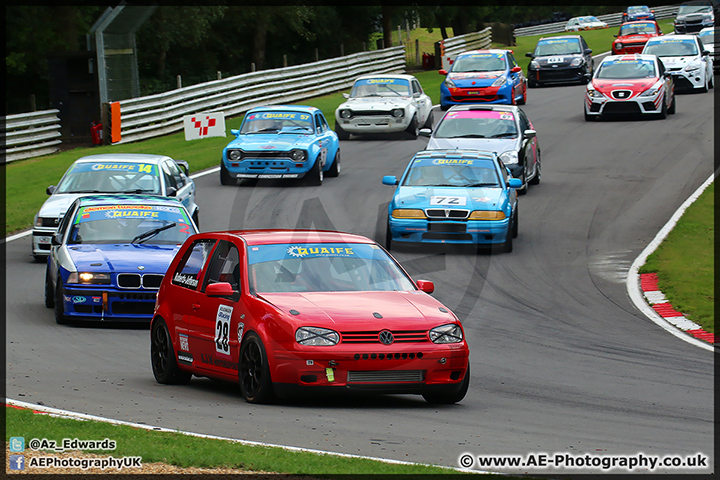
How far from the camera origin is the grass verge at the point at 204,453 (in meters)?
5.78

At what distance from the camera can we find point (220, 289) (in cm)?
830

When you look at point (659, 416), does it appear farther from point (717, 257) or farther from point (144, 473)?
point (717, 257)

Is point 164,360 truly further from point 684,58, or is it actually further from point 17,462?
point 684,58

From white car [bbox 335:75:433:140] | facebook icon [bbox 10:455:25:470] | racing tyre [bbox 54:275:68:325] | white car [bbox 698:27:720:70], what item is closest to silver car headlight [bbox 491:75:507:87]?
white car [bbox 335:75:433:140]

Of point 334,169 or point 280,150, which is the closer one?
point 280,150

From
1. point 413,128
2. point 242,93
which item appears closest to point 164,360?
point 413,128

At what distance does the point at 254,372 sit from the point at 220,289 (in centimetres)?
77

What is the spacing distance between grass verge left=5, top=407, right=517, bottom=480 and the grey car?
49.2ft

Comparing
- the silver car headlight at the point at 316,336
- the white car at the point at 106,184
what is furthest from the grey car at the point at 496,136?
the silver car headlight at the point at 316,336

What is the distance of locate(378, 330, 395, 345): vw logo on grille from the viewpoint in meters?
7.75

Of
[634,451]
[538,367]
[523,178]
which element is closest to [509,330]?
[538,367]

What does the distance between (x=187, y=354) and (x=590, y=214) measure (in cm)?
1212

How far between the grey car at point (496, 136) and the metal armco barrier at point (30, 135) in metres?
14.3

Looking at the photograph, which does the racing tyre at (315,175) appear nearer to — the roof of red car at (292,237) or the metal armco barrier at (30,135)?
the metal armco barrier at (30,135)
